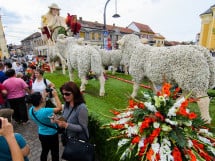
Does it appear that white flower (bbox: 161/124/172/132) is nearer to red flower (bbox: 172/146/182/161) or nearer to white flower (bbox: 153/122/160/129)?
white flower (bbox: 153/122/160/129)

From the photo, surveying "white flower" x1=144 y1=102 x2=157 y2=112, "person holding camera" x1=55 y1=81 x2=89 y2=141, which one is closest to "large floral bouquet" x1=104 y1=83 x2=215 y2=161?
"white flower" x1=144 y1=102 x2=157 y2=112

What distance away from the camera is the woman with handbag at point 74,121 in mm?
2517

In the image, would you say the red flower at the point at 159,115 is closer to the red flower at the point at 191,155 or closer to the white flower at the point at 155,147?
the white flower at the point at 155,147

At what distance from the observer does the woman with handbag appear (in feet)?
8.26

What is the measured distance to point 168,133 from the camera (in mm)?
1981

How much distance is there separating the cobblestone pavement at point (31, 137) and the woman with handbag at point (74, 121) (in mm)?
1571

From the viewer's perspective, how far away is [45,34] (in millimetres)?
10094

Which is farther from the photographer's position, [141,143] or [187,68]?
[187,68]

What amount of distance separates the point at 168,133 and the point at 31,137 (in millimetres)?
3913

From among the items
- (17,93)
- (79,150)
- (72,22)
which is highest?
(72,22)

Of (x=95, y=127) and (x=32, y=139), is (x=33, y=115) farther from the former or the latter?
(x=32, y=139)

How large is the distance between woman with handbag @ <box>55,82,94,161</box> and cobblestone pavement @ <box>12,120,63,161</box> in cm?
157

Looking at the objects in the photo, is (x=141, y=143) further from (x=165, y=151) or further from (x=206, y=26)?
(x=206, y=26)

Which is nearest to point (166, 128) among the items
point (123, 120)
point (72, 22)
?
point (123, 120)
